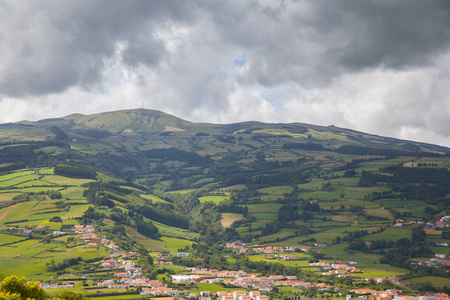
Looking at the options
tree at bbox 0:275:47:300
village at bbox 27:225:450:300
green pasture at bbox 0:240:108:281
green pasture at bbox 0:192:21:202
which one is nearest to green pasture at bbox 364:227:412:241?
village at bbox 27:225:450:300

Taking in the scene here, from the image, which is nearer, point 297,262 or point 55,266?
point 55,266

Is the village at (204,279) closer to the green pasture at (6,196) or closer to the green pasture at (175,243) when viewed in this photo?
the green pasture at (175,243)

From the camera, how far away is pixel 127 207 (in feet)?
645

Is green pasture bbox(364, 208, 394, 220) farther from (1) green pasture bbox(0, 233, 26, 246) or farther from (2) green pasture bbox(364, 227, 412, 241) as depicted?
(1) green pasture bbox(0, 233, 26, 246)

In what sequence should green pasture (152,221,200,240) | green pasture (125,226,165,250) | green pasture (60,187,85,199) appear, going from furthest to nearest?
1. green pasture (60,187,85,199)
2. green pasture (152,221,200,240)
3. green pasture (125,226,165,250)

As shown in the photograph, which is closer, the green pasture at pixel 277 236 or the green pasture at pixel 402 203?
the green pasture at pixel 277 236

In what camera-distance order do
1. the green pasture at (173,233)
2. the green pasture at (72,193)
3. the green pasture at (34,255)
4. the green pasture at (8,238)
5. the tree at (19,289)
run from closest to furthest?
the tree at (19,289) < the green pasture at (34,255) < the green pasture at (8,238) < the green pasture at (173,233) < the green pasture at (72,193)

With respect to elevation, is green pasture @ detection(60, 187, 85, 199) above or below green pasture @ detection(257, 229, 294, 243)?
above

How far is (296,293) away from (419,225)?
76721 mm

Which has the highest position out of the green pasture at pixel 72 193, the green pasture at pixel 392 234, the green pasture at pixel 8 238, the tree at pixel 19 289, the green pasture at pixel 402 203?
the green pasture at pixel 402 203

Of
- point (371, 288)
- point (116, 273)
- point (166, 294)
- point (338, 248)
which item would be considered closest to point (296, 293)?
point (371, 288)

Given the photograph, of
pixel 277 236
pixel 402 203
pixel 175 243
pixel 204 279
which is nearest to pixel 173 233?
pixel 175 243

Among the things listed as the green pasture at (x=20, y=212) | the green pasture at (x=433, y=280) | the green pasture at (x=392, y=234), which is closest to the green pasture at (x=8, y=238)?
the green pasture at (x=20, y=212)

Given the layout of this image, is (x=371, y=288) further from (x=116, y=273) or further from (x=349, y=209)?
(x=349, y=209)
